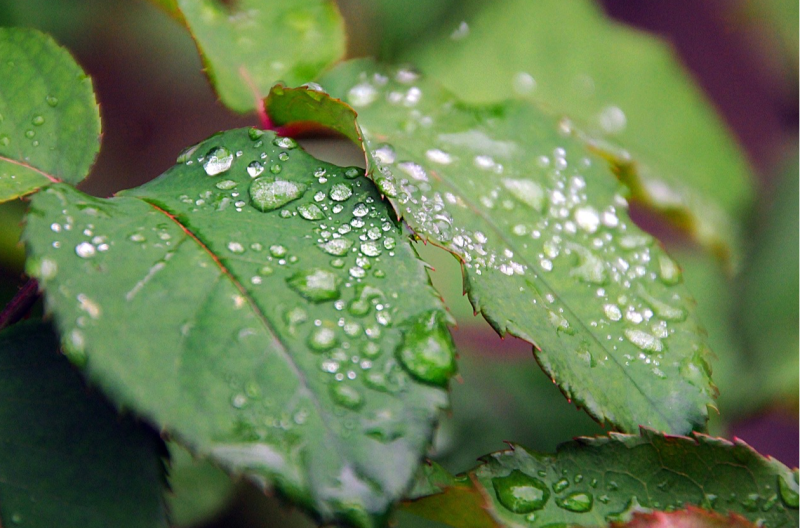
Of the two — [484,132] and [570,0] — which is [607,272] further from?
[570,0]

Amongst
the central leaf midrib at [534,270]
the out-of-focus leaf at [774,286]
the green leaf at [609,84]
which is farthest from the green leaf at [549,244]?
the out-of-focus leaf at [774,286]

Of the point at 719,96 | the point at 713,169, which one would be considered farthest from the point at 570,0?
the point at 719,96

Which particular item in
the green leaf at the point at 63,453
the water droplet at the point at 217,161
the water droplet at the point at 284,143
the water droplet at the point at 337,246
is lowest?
the green leaf at the point at 63,453

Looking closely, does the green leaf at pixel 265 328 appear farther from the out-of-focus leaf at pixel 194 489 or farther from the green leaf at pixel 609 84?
the green leaf at pixel 609 84

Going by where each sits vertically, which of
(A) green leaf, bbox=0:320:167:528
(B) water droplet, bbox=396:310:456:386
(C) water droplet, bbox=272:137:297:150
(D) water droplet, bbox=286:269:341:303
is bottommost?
(A) green leaf, bbox=0:320:167:528

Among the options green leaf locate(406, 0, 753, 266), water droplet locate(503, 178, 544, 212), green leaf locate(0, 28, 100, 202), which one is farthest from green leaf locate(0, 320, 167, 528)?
green leaf locate(406, 0, 753, 266)

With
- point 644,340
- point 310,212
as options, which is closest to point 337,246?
point 310,212

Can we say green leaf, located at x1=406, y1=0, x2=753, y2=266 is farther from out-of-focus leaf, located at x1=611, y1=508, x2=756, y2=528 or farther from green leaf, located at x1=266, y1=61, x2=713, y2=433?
out-of-focus leaf, located at x1=611, y1=508, x2=756, y2=528

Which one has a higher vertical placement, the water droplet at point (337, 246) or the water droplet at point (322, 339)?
the water droplet at point (337, 246)
